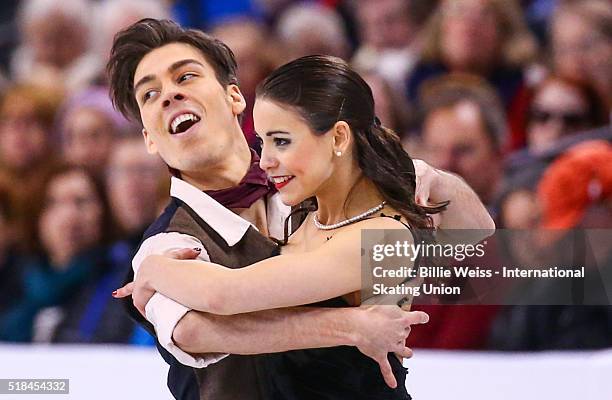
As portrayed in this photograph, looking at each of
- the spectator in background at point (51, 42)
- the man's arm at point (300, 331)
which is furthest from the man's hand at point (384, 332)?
the spectator in background at point (51, 42)

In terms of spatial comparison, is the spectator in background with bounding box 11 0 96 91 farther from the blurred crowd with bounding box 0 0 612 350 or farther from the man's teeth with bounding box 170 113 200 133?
the man's teeth with bounding box 170 113 200 133

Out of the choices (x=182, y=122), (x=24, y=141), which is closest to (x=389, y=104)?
(x=182, y=122)

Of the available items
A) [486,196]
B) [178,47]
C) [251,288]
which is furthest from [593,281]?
[178,47]

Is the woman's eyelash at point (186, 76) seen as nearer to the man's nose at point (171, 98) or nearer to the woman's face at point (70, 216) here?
the man's nose at point (171, 98)

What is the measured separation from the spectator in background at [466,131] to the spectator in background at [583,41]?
0.95ft

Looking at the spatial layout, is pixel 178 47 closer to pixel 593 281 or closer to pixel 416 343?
pixel 416 343

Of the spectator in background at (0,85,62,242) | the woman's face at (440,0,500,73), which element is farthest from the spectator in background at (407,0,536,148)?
the spectator in background at (0,85,62,242)

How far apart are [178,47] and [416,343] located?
799 millimetres

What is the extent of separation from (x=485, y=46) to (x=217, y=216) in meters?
1.75

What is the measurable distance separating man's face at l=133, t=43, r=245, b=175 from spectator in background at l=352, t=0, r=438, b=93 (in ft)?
4.49

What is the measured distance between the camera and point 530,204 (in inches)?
113

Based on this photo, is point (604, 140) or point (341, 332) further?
point (604, 140)

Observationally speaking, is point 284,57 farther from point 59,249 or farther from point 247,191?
point 59,249

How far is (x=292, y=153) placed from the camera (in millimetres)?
1664
